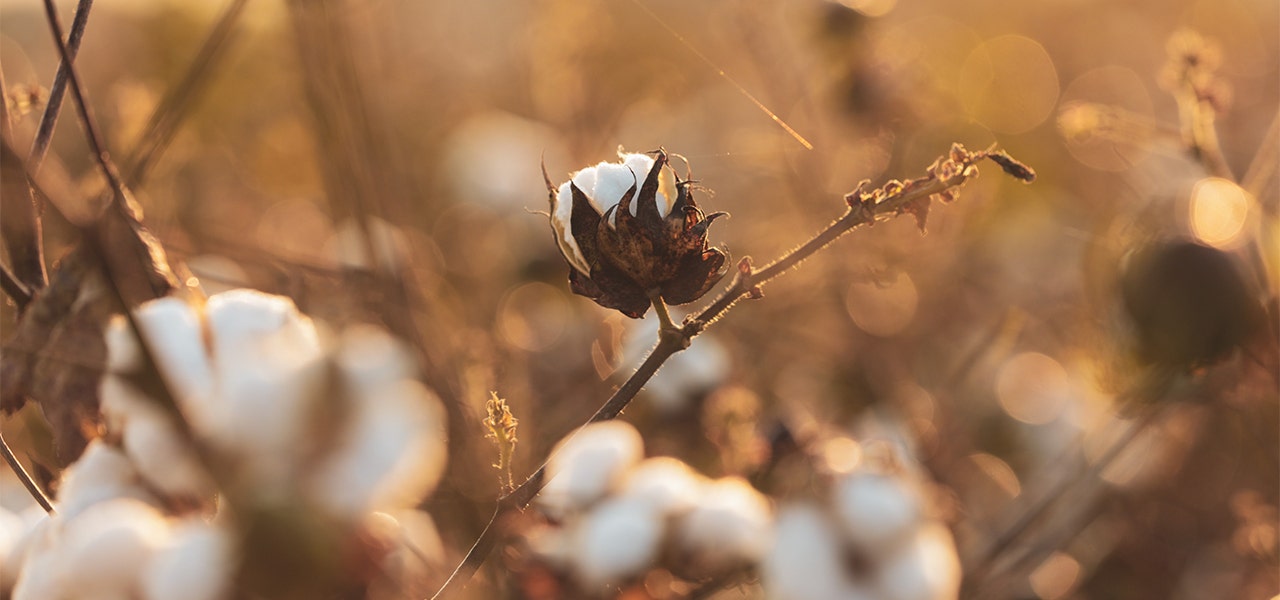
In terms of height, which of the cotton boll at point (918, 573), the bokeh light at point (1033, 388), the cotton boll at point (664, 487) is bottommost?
the bokeh light at point (1033, 388)

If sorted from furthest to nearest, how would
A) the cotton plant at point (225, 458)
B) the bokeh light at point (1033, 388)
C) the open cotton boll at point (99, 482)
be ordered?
1. the bokeh light at point (1033, 388)
2. the open cotton boll at point (99, 482)
3. the cotton plant at point (225, 458)

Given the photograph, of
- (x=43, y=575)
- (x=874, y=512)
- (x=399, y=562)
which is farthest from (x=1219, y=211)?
(x=43, y=575)

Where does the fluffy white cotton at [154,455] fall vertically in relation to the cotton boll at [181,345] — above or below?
below

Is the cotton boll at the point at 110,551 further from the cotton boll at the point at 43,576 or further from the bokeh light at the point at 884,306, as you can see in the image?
the bokeh light at the point at 884,306

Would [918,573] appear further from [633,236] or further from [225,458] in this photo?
[225,458]

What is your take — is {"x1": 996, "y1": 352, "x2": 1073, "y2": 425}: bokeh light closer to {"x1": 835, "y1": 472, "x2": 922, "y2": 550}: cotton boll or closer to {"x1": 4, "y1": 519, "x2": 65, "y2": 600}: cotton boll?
{"x1": 835, "y1": 472, "x2": 922, "y2": 550}: cotton boll

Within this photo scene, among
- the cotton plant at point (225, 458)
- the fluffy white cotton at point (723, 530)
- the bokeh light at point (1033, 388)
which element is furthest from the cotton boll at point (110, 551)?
the bokeh light at point (1033, 388)
